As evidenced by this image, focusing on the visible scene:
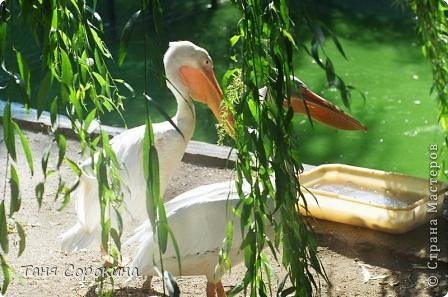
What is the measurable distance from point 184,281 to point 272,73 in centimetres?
175

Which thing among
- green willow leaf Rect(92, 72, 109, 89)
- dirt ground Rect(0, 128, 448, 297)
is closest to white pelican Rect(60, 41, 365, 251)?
dirt ground Rect(0, 128, 448, 297)

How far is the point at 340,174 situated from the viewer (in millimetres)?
3693

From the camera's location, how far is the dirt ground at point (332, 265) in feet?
9.78

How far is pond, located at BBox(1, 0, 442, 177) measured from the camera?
4.59m

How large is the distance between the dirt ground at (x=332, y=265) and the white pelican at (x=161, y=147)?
0.17m

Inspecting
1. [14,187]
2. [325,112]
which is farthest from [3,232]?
[325,112]

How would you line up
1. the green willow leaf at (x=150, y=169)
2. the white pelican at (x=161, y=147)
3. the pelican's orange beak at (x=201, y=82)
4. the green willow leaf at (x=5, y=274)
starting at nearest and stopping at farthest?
the green willow leaf at (x=150, y=169)
the green willow leaf at (x=5, y=274)
the white pelican at (x=161, y=147)
the pelican's orange beak at (x=201, y=82)

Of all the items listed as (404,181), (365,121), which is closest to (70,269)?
(404,181)

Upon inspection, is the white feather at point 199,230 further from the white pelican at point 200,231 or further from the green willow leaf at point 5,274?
the green willow leaf at point 5,274

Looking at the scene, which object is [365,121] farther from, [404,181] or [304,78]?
[404,181]

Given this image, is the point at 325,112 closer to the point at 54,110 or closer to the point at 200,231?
the point at 200,231

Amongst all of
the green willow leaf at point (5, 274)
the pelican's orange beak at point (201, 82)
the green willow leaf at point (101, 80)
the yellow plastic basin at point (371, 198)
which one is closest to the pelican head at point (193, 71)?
the pelican's orange beak at point (201, 82)

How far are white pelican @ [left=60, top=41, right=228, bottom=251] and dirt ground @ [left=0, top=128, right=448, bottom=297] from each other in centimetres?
17

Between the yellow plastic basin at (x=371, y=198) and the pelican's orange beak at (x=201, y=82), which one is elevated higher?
the pelican's orange beak at (x=201, y=82)
